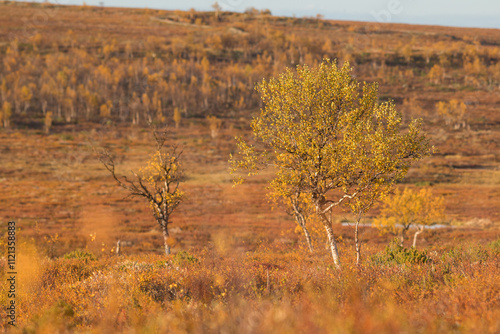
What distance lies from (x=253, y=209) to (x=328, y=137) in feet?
159

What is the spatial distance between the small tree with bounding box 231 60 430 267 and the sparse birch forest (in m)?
0.09

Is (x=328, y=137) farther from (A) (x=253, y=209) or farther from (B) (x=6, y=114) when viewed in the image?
(B) (x=6, y=114)

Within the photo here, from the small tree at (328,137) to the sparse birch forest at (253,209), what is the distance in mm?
86

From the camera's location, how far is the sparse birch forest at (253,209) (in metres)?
8.10

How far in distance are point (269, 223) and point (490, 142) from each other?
98.8 m

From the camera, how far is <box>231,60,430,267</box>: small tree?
14250 mm

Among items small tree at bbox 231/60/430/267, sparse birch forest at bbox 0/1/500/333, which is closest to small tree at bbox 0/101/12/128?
sparse birch forest at bbox 0/1/500/333

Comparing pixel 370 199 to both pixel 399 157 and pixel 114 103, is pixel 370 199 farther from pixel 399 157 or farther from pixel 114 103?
pixel 114 103

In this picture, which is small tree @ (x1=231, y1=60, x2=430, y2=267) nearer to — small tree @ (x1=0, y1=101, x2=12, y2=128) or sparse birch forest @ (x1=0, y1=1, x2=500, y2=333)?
sparse birch forest @ (x1=0, y1=1, x2=500, y2=333)

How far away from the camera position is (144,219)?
55.3m

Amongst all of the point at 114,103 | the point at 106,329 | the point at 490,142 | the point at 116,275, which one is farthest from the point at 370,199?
the point at 114,103

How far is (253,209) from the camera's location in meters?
62.9

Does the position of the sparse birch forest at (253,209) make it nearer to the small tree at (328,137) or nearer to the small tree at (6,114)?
the small tree at (328,137)

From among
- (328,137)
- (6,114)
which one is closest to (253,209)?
(328,137)
